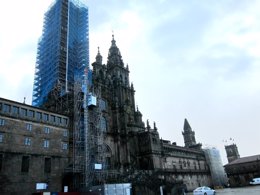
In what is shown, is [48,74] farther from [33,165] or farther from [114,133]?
[33,165]

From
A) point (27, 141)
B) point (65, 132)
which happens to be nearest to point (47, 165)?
point (27, 141)

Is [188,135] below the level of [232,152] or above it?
above

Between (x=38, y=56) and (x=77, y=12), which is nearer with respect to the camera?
(x=38, y=56)

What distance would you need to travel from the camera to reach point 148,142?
2499 inches

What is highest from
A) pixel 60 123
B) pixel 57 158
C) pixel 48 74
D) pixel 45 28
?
pixel 45 28

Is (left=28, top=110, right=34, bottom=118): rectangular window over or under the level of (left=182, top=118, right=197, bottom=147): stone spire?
under

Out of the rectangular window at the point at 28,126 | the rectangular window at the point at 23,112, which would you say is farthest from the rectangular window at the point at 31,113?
the rectangular window at the point at 28,126

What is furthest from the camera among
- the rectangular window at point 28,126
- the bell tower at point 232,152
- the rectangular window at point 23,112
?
the bell tower at point 232,152

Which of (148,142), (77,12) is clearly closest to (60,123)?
(148,142)

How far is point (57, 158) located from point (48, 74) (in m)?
25.6

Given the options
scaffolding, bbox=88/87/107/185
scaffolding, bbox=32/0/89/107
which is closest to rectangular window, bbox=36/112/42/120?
scaffolding, bbox=88/87/107/185

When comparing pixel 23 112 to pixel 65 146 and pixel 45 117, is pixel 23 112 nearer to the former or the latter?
pixel 45 117

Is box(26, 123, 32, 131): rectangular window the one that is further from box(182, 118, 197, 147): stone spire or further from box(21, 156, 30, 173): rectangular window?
box(182, 118, 197, 147): stone spire

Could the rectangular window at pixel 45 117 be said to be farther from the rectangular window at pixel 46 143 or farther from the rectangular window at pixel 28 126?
the rectangular window at pixel 46 143
